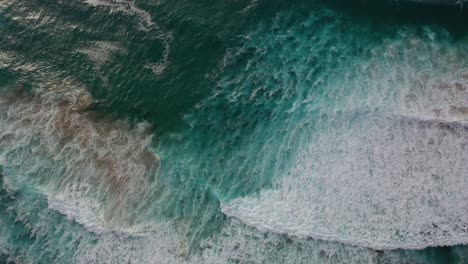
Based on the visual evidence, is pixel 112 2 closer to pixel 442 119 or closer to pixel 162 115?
pixel 162 115

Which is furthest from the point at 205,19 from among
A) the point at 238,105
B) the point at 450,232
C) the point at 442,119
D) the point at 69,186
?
the point at 450,232

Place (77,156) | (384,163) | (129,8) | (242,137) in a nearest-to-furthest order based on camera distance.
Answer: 1. (384,163)
2. (242,137)
3. (77,156)
4. (129,8)

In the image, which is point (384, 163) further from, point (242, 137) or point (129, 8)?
point (129, 8)

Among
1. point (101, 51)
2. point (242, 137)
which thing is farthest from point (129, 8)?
point (242, 137)

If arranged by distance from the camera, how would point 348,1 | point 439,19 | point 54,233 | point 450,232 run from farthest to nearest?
point 348,1 → point 439,19 → point 54,233 → point 450,232

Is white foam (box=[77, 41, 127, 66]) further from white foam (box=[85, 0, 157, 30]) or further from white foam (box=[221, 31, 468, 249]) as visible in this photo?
white foam (box=[221, 31, 468, 249])

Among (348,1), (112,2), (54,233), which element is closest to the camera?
(54,233)

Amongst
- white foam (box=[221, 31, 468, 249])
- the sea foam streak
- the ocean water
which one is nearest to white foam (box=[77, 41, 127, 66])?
the ocean water

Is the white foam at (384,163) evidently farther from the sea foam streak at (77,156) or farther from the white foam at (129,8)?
the white foam at (129,8)
